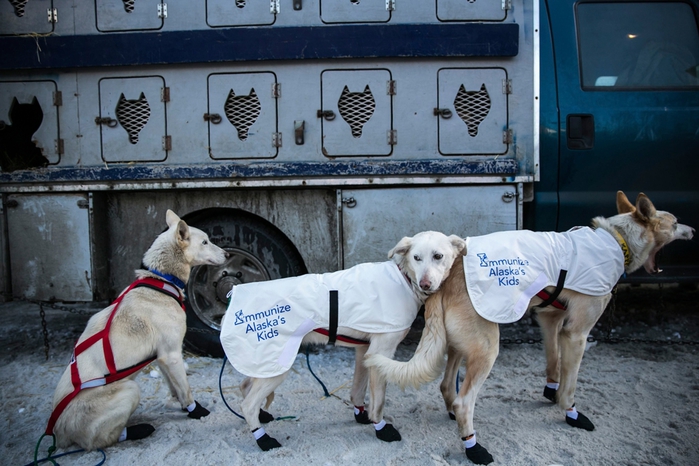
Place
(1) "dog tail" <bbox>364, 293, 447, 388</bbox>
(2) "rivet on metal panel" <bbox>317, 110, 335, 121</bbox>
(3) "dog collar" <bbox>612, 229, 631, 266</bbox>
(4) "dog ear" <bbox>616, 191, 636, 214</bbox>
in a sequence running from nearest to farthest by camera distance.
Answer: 1. (1) "dog tail" <bbox>364, 293, 447, 388</bbox>
2. (3) "dog collar" <bbox>612, 229, 631, 266</bbox>
3. (4) "dog ear" <bbox>616, 191, 636, 214</bbox>
4. (2) "rivet on metal panel" <bbox>317, 110, 335, 121</bbox>

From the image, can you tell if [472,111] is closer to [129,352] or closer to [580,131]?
[580,131]

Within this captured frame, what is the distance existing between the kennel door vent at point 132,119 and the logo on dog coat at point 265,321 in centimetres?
181

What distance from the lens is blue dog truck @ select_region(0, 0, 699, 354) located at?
3.85m

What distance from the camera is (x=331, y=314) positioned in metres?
2.84

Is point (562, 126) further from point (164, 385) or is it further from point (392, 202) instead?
point (164, 385)

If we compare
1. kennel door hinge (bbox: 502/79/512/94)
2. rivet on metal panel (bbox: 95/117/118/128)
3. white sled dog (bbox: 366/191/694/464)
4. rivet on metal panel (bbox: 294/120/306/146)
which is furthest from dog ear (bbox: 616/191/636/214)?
rivet on metal panel (bbox: 95/117/118/128)

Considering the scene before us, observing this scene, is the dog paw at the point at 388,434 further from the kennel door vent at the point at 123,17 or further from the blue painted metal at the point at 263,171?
the kennel door vent at the point at 123,17

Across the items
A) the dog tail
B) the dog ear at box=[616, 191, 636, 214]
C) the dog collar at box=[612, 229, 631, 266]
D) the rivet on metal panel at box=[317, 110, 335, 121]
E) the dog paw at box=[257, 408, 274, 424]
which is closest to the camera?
the dog tail

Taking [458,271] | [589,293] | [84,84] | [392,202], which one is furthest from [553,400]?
[84,84]

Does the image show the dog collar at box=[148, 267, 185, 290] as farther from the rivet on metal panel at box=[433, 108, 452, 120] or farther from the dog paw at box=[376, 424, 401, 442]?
the rivet on metal panel at box=[433, 108, 452, 120]

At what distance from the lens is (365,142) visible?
3.92 meters

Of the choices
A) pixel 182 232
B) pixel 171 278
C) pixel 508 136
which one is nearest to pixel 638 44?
pixel 508 136

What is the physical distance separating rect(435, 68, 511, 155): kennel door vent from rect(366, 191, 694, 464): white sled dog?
40.5 inches

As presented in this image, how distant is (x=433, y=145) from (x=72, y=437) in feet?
9.78
